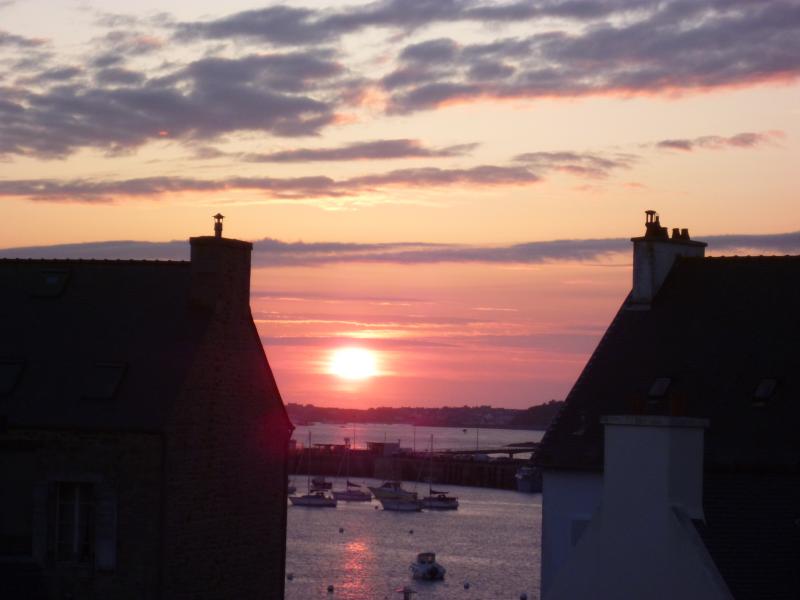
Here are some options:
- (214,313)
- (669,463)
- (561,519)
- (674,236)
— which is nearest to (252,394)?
(214,313)

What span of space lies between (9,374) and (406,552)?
110011 millimetres

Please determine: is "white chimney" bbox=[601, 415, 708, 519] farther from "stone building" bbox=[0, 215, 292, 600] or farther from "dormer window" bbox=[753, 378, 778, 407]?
"stone building" bbox=[0, 215, 292, 600]

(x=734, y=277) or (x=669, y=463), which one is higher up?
(x=734, y=277)

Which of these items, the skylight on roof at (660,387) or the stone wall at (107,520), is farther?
the skylight on roof at (660,387)

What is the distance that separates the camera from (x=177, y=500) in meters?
35.5

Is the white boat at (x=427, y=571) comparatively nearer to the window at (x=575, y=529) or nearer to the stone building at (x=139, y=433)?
the stone building at (x=139, y=433)

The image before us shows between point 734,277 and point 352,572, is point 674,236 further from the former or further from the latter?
point 352,572

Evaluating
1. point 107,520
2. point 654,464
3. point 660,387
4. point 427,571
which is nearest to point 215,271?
point 107,520

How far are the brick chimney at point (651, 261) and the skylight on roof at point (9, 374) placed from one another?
57.8ft

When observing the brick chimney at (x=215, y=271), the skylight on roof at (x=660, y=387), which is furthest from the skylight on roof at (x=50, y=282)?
the skylight on roof at (x=660, y=387)

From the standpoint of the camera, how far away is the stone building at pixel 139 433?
114 ft

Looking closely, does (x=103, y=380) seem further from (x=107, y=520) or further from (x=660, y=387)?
(x=660, y=387)

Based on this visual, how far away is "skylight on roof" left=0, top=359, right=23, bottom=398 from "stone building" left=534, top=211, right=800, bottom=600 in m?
14.3

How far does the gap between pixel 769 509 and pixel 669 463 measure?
6.59m
